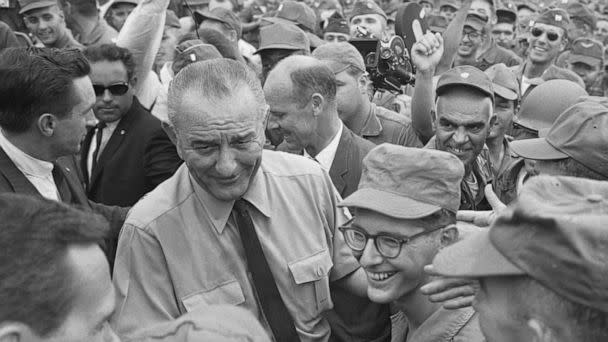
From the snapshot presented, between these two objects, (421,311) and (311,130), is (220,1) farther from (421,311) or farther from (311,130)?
(421,311)

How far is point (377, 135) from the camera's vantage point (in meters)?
5.69

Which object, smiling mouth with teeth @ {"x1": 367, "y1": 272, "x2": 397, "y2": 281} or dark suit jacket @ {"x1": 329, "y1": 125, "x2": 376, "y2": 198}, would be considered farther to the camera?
dark suit jacket @ {"x1": 329, "y1": 125, "x2": 376, "y2": 198}

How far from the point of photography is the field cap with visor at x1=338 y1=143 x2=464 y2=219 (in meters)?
2.83

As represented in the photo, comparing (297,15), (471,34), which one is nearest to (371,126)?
(471,34)

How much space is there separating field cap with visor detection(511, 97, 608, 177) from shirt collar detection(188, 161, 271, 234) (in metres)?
1.18

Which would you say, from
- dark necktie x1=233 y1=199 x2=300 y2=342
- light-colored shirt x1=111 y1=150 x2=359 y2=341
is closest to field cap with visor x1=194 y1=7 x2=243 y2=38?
light-colored shirt x1=111 y1=150 x2=359 y2=341

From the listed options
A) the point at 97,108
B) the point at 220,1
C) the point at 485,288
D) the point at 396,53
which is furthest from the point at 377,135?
the point at 220,1

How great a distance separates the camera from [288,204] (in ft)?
10.8

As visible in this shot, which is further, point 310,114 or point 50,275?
point 310,114

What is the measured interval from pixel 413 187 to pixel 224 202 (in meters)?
0.73

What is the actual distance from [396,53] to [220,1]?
6.64 meters

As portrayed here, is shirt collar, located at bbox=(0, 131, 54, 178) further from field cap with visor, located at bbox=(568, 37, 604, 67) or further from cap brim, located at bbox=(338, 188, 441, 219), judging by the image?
field cap with visor, located at bbox=(568, 37, 604, 67)

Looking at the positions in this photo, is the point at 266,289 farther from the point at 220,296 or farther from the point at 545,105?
the point at 545,105

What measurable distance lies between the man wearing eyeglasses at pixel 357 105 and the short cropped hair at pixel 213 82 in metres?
2.39
